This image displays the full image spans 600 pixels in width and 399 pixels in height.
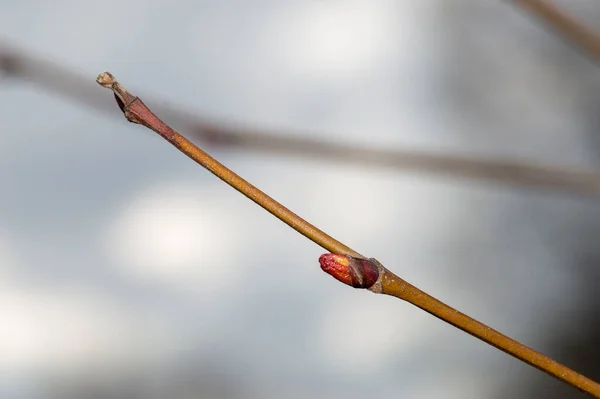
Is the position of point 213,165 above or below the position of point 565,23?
below

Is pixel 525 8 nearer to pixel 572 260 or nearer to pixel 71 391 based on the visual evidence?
pixel 572 260

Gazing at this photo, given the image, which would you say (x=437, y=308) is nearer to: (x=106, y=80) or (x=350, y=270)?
(x=350, y=270)

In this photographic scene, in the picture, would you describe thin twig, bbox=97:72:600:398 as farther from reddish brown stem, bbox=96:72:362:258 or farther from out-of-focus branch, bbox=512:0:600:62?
out-of-focus branch, bbox=512:0:600:62

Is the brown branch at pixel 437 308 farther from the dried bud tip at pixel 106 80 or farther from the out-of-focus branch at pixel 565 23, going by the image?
the out-of-focus branch at pixel 565 23

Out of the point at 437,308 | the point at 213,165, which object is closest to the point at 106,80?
A: the point at 213,165

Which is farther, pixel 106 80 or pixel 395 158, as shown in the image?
pixel 395 158

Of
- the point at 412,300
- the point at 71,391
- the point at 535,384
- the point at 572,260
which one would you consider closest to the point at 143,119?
the point at 412,300

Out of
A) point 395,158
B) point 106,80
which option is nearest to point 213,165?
point 106,80

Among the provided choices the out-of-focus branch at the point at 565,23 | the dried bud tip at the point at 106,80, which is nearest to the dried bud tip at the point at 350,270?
the dried bud tip at the point at 106,80
